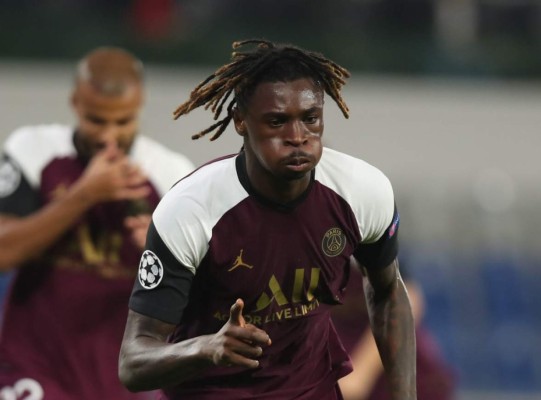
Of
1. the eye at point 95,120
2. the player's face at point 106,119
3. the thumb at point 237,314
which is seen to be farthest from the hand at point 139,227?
the thumb at point 237,314

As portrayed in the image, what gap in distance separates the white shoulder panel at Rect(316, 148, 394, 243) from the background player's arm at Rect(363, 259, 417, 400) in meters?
0.20

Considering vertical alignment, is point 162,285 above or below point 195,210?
below

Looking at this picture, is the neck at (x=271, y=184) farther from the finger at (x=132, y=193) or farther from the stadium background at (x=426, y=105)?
the stadium background at (x=426, y=105)

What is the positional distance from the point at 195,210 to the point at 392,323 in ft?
2.51

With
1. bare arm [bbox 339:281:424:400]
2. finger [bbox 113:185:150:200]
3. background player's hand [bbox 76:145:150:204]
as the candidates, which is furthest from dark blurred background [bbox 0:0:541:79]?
background player's hand [bbox 76:145:150:204]

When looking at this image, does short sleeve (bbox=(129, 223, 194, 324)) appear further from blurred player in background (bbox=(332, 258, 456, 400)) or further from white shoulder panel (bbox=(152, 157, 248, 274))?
blurred player in background (bbox=(332, 258, 456, 400))

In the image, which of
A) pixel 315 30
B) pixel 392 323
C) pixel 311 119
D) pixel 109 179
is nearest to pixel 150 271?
pixel 311 119

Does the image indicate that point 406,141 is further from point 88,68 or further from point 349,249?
point 349,249

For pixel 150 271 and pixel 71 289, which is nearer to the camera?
pixel 150 271

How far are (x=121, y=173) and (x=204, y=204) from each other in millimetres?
1569

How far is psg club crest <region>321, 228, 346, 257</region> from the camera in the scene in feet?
11.2

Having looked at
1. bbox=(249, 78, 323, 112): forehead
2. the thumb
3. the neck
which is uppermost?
bbox=(249, 78, 323, 112): forehead

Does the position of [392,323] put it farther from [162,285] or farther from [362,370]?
[362,370]

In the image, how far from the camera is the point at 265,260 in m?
3.36
